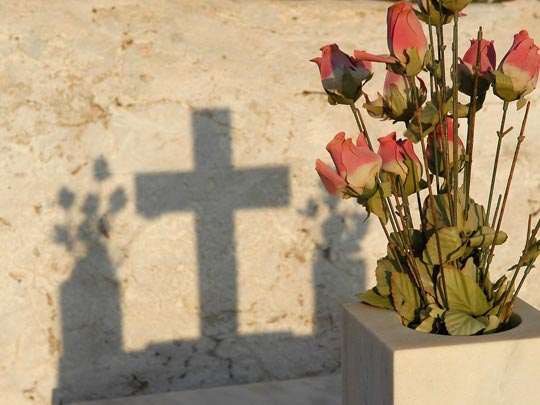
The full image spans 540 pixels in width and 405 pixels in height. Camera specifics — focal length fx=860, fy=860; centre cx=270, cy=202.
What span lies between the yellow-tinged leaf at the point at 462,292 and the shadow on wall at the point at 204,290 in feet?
2.72

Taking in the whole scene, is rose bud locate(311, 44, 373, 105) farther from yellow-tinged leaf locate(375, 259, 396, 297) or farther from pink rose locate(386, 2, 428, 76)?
yellow-tinged leaf locate(375, 259, 396, 297)

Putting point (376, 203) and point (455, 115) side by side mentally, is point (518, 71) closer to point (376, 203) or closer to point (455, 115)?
point (455, 115)

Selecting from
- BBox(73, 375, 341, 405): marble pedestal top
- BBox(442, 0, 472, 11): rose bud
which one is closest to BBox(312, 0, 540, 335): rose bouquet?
BBox(442, 0, 472, 11): rose bud

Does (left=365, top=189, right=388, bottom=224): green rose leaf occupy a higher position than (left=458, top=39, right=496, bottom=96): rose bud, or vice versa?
(left=458, top=39, right=496, bottom=96): rose bud

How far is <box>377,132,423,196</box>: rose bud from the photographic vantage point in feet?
2.91

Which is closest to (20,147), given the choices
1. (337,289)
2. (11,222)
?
(11,222)

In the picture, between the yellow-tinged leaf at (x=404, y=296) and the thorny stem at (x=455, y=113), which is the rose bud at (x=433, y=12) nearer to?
the thorny stem at (x=455, y=113)

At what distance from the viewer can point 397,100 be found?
35.1 inches

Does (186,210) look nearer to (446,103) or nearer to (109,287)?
(109,287)

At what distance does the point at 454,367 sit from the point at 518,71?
11.8 inches

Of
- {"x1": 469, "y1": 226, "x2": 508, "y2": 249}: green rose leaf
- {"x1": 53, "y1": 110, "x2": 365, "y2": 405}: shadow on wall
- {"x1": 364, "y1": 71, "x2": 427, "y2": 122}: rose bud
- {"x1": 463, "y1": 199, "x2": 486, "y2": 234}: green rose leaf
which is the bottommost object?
{"x1": 53, "y1": 110, "x2": 365, "y2": 405}: shadow on wall

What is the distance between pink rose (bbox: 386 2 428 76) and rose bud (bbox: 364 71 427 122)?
0.19 ft

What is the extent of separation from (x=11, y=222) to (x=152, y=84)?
0.38 metres

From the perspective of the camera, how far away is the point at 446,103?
0.90 metres
